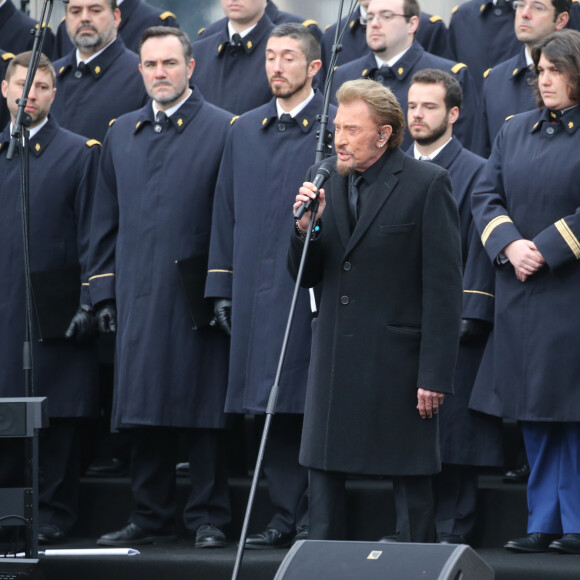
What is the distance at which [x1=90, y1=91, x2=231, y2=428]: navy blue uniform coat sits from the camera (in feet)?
18.3

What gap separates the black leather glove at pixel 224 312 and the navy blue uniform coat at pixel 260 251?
49 millimetres

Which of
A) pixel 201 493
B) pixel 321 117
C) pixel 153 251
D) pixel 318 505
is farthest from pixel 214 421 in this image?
pixel 321 117

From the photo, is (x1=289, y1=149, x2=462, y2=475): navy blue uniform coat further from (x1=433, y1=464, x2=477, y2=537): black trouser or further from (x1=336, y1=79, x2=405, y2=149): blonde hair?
(x1=433, y1=464, x2=477, y2=537): black trouser

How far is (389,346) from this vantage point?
4.36m

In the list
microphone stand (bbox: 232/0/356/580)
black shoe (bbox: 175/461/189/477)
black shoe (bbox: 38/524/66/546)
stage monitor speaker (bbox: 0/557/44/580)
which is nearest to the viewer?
microphone stand (bbox: 232/0/356/580)

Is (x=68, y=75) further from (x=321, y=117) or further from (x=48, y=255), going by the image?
(x=321, y=117)

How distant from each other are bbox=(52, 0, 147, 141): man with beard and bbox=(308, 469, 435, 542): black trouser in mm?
2760

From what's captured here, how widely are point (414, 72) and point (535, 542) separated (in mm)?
2232

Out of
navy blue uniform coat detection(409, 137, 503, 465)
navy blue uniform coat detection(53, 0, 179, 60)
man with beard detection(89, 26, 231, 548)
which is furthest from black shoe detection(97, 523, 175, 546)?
navy blue uniform coat detection(53, 0, 179, 60)

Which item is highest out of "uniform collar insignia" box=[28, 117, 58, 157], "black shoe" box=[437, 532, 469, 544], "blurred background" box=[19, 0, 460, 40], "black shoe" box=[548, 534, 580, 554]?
"blurred background" box=[19, 0, 460, 40]

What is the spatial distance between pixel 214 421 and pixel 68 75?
7.03 ft

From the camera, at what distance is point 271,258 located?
545 centimetres

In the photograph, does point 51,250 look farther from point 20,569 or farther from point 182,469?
point 20,569

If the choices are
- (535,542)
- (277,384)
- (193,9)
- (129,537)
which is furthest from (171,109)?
(193,9)
